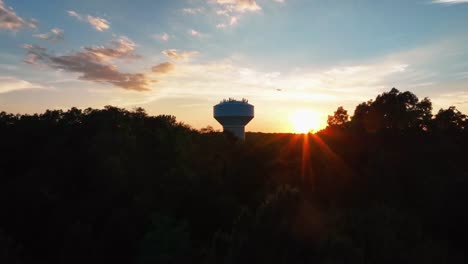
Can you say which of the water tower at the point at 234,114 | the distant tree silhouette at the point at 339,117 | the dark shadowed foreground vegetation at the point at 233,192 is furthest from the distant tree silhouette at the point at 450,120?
the water tower at the point at 234,114

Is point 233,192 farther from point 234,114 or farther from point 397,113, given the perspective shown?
point 234,114

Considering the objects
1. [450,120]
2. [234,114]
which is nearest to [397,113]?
[450,120]

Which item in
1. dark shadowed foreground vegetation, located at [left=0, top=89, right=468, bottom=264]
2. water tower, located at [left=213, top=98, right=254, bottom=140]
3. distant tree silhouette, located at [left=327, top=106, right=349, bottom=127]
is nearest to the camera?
dark shadowed foreground vegetation, located at [left=0, top=89, right=468, bottom=264]

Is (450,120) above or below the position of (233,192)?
above

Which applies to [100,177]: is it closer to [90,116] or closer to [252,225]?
[90,116]

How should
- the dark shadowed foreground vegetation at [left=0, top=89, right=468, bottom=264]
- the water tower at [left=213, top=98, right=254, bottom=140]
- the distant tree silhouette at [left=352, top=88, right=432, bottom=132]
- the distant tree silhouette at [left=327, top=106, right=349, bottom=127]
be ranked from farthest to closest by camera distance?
the water tower at [left=213, top=98, right=254, bottom=140]
the distant tree silhouette at [left=327, top=106, right=349, bottom=127]
the distant tree silhouette at [left=352, top=88, right=432, bottom=132]
the dark shadowed foreground vegetation at [left=0, top=89, right=468, bottom=264]

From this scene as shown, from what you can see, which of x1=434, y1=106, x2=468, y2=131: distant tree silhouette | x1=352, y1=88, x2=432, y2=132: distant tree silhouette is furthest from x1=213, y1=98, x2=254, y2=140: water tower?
x1=434, y1=106, x2=468, y2=131: distant tree silhouette

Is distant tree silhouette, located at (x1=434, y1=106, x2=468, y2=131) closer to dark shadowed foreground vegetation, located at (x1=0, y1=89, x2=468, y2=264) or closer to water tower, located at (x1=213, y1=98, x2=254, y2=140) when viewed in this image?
dark shadowed foreground vegetation, located at (x1=0, y1=89, x2=468, y2=264)
